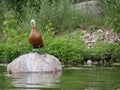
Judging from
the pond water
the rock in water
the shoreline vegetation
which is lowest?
the pond water

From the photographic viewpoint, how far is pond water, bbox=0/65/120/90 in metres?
12.4

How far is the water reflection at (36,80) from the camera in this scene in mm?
12835

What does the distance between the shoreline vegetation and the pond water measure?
9.34 ft

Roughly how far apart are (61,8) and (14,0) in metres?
4.63

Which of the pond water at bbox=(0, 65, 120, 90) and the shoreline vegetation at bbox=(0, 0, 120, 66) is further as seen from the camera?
the shoreline vegetation at bbox=(0, 0, 120, 66)

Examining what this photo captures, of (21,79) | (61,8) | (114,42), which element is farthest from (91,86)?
(61,8)

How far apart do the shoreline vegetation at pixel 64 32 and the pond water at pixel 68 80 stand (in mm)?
2848

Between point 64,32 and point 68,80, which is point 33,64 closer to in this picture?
point 68,80

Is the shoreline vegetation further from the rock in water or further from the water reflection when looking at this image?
the water reflection

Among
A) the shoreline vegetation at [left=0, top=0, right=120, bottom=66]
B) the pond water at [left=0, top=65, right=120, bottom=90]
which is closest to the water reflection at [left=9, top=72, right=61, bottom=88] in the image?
the pond water at [left=0, top=65, right=120, bottom=90]

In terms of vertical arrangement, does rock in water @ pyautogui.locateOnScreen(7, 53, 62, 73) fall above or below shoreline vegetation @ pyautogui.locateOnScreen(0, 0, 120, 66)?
below

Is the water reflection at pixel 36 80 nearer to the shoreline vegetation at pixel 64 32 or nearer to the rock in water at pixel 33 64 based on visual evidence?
the rock in water at pixel 33 64

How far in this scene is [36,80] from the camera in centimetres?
1421

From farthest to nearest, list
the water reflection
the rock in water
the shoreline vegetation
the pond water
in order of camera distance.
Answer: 1. the shoreline vegetation
2. the rock in water
3. the water reflection
4. the pond water
